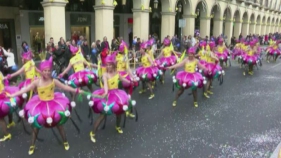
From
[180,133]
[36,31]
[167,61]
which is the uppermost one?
[36,31]

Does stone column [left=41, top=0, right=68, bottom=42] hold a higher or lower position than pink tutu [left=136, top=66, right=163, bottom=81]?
higher

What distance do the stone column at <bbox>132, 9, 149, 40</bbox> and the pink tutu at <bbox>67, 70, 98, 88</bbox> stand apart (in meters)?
11.2

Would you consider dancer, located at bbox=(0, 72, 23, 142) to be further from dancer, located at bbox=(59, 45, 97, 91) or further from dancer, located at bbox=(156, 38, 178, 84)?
dancer, located at bbox=(156, 38, 178, 84)

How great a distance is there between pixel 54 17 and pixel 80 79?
6714 millimetres

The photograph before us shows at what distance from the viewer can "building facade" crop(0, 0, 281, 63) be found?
1488 cm

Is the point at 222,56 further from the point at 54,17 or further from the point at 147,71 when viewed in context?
the point at 54,17

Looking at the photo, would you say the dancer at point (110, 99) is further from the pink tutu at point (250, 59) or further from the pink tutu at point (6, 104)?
the pink tutu at point (250, 59)

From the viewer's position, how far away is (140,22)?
64.7 feet

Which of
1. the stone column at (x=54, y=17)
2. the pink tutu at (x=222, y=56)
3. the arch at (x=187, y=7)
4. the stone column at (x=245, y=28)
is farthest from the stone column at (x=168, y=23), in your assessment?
the stone column at (x=245, y=28)

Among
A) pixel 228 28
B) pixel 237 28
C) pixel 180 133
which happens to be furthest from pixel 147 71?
pixel 237 28

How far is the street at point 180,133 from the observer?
583cm

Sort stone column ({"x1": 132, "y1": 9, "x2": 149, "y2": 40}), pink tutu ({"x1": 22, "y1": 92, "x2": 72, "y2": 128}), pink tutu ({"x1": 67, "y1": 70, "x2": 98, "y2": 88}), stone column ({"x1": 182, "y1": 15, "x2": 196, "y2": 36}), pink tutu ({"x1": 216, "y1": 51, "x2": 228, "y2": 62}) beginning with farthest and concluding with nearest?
stone column ({"x1": 182, "y1": 15, "x2": 196, "y2": 36}) → stone column ({"x1": 132, "y1": 9, "x2": 149, "y2": 40}) → pink tutu ({"x1": 216, "y1": 51, "x2": 228, "y2": 62}) → pink tutu ({"x1": 67, "y1": 70, "x2": 98, "y2": 88}) → pink tutu ({"x1": 22, "y1": 92, "x2": 72, "y2": 128})

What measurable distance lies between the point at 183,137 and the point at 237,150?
1215 millimetres

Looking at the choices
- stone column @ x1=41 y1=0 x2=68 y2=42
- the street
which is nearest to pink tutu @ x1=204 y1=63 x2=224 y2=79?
the street
